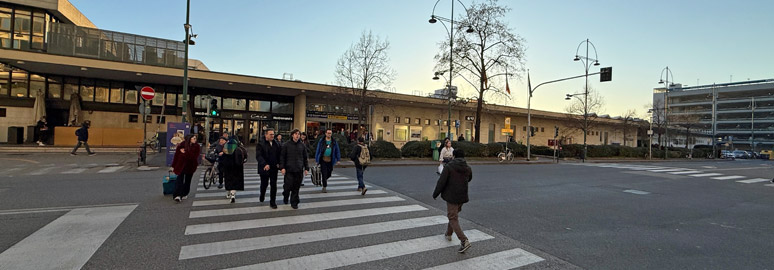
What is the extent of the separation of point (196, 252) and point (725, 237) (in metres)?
8.58

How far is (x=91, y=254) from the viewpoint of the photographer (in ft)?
14.3

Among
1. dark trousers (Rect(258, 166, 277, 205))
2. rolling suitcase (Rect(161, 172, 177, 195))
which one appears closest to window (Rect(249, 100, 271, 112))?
rolling suitcase (Rect(161, 172, 177, 195))

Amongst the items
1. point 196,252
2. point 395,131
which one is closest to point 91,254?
point 196,252

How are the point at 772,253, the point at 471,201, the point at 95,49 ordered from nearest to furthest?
the point at 772,253, the point at 471,201, the point at 95,49

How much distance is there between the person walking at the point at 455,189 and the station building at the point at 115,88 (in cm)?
1495

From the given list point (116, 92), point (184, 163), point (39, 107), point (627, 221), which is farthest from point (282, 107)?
point (627, 221)

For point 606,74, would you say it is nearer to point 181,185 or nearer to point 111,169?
point 181,185

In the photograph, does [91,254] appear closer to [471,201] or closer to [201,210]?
[201,210]

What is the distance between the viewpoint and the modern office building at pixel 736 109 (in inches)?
3073

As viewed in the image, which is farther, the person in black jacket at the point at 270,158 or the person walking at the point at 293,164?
the person in black jacket at the point at 270,158

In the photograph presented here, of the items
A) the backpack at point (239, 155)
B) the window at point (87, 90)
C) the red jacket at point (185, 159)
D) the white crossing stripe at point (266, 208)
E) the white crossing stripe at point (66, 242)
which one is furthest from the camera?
the window at point (87, 90)

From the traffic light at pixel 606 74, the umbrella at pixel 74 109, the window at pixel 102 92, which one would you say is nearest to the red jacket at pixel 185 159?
the traffic light at pixel 606 74

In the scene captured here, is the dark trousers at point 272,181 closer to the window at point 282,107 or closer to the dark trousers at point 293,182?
the dark trousers at point 293,182

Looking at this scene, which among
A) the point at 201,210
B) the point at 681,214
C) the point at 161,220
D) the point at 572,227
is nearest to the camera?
the point at 161,220
